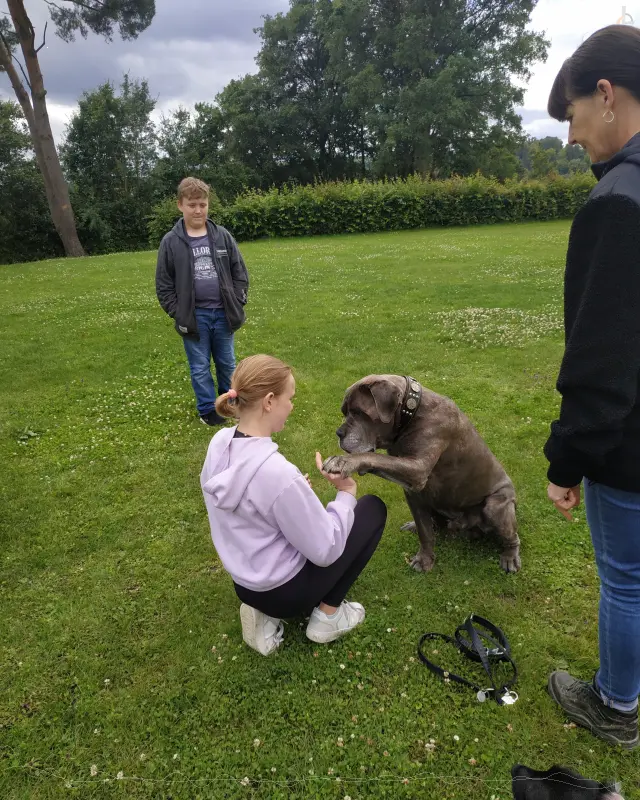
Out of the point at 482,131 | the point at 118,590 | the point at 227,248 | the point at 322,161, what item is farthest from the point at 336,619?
the point at 322,161

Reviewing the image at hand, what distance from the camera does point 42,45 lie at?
23.4 metres

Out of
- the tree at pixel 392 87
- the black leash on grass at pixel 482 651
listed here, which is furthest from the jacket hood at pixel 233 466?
the tree at pixel 392 87

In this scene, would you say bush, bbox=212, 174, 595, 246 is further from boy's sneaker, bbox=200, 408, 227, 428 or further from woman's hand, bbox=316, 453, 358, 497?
woman's hand, bbox=316, 453, 358, 497

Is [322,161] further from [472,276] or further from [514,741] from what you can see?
[514,741]

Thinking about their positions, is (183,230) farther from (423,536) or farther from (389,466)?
(423,536)

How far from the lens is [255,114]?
4653 cm

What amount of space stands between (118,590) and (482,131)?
4885cm

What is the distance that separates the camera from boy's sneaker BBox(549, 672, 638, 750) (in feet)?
8.77

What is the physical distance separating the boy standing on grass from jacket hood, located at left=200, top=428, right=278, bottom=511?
346cm

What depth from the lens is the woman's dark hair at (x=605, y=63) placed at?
6.12 feet

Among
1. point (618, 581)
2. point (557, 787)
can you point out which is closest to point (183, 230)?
point (618, 581)

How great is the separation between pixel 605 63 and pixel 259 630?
11.0 feet

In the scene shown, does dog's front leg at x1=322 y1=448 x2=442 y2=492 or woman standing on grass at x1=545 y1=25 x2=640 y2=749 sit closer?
woman standing on grass at x1=545 y1=25 x2=640 y2=749

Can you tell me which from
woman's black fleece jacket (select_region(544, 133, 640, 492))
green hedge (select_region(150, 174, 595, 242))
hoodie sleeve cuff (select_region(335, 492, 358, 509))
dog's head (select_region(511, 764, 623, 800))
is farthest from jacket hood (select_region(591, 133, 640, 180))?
green hedge (select_region(150, 174, 595, 242))
